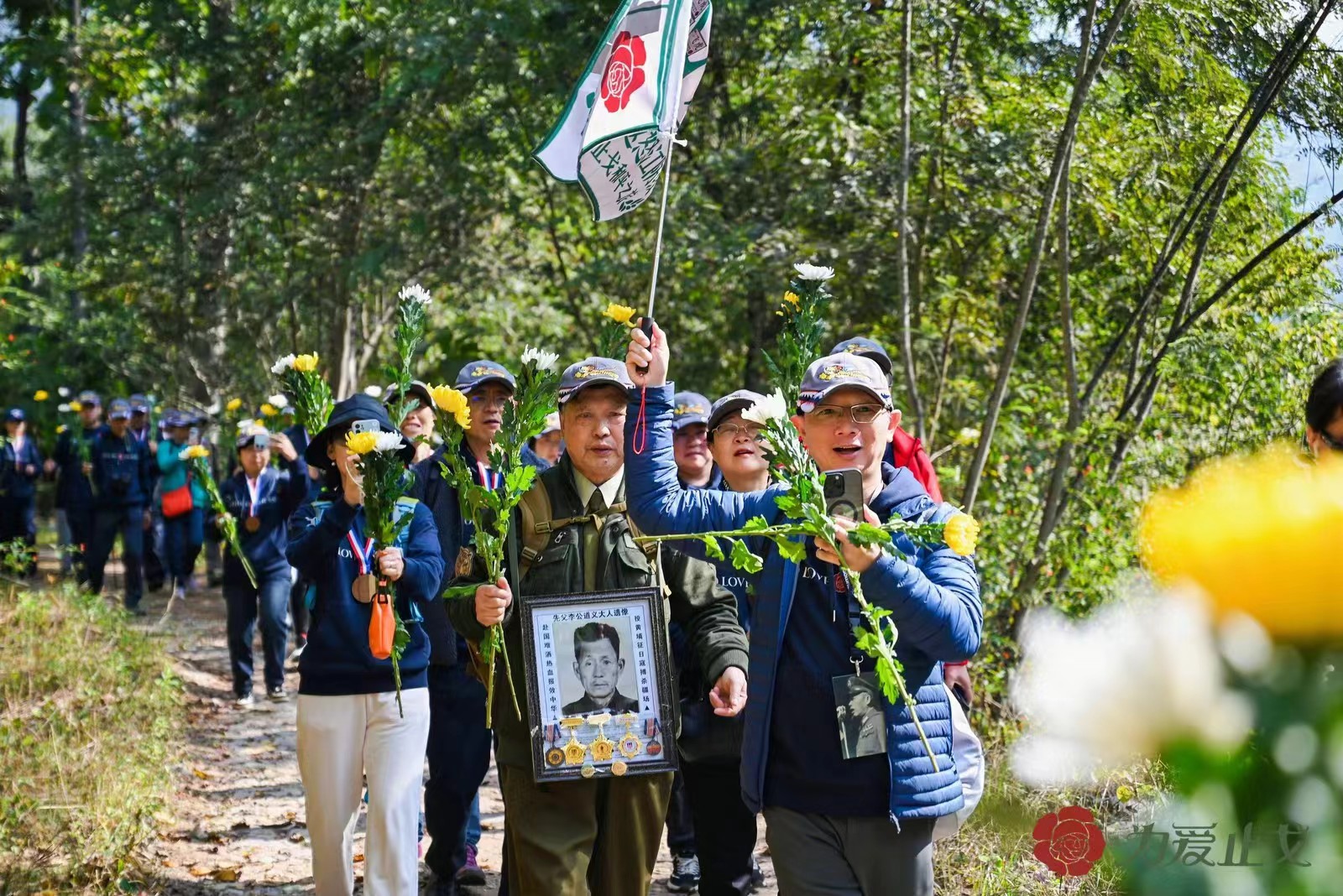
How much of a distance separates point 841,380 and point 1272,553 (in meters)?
2.70

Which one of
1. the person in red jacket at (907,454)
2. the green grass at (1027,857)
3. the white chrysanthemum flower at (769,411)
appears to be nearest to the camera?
the white chrysanthemum flower at (769,411)

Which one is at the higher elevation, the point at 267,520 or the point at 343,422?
the point at 267,520

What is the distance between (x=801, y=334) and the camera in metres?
4.27

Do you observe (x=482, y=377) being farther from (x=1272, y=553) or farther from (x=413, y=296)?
(x=1272, y=553)

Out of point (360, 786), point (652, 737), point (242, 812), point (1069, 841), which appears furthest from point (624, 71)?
point (242, 812)

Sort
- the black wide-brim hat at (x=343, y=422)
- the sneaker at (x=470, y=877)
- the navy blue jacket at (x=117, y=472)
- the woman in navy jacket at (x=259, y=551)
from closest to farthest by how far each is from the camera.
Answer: the black wide-brim hat at (x=343, y=422), the sneaker at (x=470, y=877), the woman in navy jacket at (x=259, y=551), the navy blue jacket at (x=117, y=472)

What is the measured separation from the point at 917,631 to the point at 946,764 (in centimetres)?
52

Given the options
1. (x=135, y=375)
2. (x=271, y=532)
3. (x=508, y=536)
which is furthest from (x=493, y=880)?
(x=135, y=375)

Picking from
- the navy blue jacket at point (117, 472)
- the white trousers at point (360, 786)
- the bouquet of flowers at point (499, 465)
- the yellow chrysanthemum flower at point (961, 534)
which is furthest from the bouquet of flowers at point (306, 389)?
the navy blue jacket at point (117, 472)

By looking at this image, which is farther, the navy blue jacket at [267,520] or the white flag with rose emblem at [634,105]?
the navy blue jacket at [267,520]

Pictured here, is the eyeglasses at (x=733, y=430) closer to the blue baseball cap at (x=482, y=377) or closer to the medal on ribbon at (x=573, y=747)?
the blue baseball cap at (x=482, y=377)

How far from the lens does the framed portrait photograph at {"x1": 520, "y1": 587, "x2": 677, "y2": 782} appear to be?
4441 millimetres

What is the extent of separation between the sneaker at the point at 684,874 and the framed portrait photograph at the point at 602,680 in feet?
6.95

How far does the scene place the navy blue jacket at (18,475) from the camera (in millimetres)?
16844
